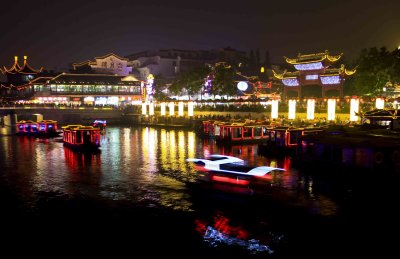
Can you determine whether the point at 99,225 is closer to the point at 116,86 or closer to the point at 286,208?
the point at 286,208

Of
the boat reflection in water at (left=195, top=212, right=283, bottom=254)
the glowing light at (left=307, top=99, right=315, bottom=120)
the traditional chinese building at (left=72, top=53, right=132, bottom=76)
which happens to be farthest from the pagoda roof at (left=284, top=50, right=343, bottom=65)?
the traditional chinese building at (left=72, top=53, right=132, bottom=76)

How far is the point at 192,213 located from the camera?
19562mm

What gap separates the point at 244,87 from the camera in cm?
8506

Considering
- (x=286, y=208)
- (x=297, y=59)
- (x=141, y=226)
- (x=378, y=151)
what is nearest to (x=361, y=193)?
(x=378, y=151)

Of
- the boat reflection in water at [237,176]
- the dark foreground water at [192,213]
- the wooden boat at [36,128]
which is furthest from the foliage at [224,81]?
the boat reflection in water at [237,176]

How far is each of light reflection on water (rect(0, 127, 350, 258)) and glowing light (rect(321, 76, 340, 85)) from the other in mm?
20071

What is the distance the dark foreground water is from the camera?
15.7 metres

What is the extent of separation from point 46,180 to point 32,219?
8.99 metres

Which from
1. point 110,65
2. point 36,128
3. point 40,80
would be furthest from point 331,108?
point 110,65

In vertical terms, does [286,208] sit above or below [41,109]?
below

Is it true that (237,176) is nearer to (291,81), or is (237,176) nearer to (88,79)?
(291,81)

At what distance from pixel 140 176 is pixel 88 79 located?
75641mm

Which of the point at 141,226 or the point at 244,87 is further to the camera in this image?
the point at 244,87

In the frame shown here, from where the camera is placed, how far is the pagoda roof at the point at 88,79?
3738 inches
